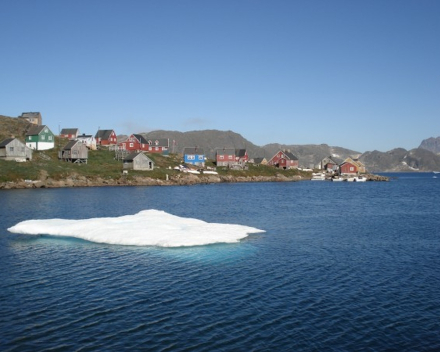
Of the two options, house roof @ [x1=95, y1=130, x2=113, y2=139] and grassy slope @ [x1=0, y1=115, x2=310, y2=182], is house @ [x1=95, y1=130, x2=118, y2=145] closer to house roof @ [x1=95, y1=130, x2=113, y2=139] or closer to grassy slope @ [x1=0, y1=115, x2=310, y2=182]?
house roof @ [x1=95, y1=130, x2=113, y2=139]

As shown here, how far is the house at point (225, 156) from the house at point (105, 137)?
43318 millimetres

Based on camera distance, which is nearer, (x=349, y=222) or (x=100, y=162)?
(x=349, y=222)

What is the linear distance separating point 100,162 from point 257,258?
348 ft

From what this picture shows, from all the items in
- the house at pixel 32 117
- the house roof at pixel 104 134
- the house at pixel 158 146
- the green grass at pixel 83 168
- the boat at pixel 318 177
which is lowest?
the boat at pixel 318 177

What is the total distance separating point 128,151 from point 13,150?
1759 inches

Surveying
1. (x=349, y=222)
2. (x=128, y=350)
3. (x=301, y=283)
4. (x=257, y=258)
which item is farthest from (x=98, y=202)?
(x=128, y=350)

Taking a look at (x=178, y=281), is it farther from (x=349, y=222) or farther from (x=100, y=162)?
(x=100, y=162)

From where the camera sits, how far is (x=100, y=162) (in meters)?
128

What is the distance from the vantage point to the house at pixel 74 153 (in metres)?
122

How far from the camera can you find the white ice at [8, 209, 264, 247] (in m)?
35.0

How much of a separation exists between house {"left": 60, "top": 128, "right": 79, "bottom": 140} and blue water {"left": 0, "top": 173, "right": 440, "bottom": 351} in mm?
126778

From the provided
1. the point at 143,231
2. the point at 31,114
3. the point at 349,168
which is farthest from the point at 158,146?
the point at 143,231

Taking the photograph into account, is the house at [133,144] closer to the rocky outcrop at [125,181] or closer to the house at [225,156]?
the house at [225,156]

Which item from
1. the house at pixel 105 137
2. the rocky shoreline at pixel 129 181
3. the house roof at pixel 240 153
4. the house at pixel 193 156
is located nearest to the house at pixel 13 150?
the rocky shoreline at pixel 129 181
